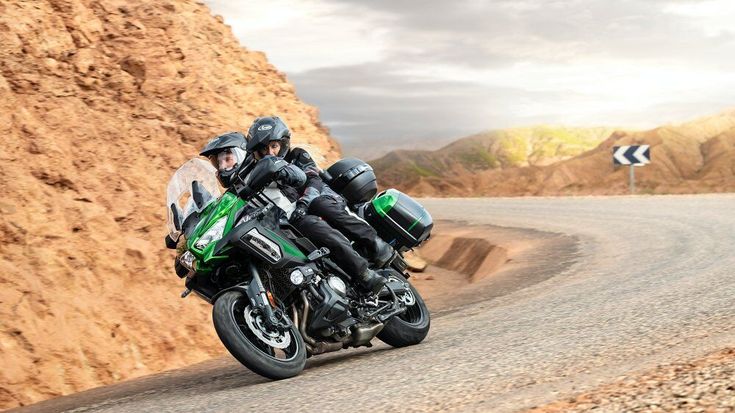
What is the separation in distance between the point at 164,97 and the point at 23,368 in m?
7.95

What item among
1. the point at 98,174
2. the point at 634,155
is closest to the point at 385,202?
the point at 98,174

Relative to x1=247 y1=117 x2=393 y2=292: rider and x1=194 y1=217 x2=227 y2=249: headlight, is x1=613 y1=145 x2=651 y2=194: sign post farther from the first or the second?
x1=194 y1=217 x2=227 y2=249: headlight

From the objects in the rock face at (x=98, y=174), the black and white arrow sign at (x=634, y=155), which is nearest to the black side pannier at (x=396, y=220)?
the rock face at (x=98, y=174)

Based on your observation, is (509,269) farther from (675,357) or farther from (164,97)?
(675,357)

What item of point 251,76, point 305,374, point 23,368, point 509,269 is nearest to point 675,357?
point 305,374

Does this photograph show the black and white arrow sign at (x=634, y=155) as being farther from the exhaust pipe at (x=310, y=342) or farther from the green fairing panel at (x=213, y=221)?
the green fairing panel at (x=213, y=221)

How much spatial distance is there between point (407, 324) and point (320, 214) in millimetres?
1412

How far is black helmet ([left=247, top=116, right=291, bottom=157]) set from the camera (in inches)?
299

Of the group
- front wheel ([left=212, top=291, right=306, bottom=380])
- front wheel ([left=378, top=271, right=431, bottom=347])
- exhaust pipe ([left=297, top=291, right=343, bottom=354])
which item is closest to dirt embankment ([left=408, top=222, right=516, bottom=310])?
front wheel ([left=378, top=271, right=431, bottom=347])

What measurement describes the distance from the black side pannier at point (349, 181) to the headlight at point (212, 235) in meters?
1.45

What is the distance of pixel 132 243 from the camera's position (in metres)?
12.7

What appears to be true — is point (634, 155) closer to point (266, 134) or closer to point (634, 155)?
point (634, 155)

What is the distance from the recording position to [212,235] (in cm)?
705

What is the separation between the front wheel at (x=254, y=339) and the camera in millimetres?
6770
